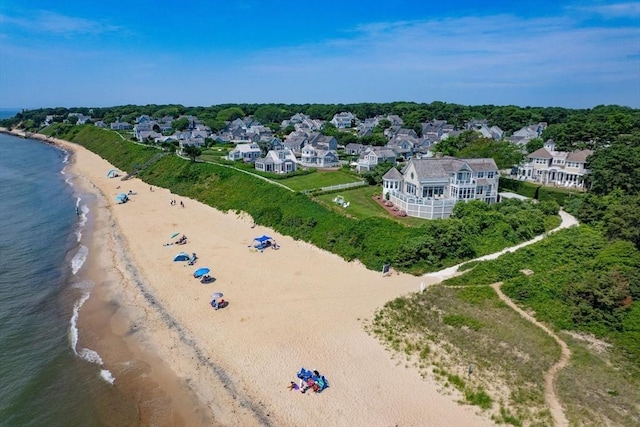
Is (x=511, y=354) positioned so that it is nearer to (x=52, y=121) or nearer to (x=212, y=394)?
(x=212, y=394)

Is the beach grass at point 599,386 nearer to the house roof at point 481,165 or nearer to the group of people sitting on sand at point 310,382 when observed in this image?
the group of people sitting on sand at point 310,382

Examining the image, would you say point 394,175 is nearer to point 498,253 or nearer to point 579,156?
point 498,253

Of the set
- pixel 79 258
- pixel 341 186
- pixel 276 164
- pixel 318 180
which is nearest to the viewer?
pixel 79 258

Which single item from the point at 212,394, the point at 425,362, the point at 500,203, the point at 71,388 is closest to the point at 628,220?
the point at 500,203

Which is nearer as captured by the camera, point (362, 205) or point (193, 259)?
point (193, 259)

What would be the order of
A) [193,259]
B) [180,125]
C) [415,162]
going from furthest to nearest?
[180,125] < [415,162] < [193,259]

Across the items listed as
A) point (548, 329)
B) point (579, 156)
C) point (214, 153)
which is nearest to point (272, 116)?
point (214, 153)
